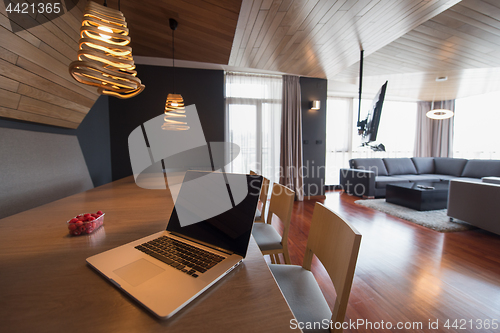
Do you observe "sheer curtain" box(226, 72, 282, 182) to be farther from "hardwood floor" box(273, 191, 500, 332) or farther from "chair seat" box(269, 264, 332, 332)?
"chair seat" box(269, 264, 332, 332)

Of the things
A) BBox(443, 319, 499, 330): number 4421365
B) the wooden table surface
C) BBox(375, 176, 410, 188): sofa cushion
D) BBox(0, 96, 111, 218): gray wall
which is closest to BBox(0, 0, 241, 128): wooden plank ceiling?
BBox(0, 96, 111, 218): gray wall

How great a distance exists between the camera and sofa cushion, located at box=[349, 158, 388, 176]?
5465 mm

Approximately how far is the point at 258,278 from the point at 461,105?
Result: 356 inches

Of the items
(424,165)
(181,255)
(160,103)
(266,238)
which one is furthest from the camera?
(424,165)

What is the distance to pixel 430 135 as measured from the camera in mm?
6906

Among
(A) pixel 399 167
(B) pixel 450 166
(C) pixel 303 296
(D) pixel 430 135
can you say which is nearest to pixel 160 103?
(C) pixel 303 296

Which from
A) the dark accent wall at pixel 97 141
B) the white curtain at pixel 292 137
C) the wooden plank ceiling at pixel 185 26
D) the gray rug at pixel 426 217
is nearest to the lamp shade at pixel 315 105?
the white curtain at pixel 292 137

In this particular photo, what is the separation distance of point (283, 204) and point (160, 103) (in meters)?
3.34

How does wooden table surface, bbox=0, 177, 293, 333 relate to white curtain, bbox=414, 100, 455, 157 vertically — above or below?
below

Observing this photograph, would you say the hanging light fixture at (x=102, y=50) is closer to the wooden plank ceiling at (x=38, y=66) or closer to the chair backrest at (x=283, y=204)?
the wooden plank ceiling at (x=38, y=66)

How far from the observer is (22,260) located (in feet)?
2.11

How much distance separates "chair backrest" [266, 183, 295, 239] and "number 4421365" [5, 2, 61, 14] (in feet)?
6.25

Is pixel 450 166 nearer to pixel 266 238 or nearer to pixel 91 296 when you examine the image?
pixel 266 238

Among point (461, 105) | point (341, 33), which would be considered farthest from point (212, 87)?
point (461, 105)
